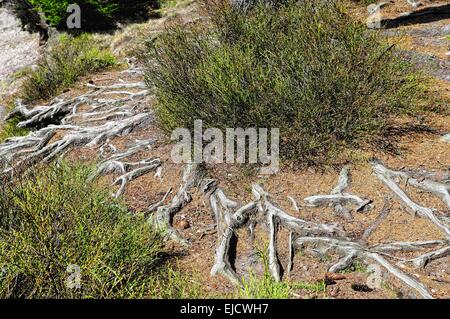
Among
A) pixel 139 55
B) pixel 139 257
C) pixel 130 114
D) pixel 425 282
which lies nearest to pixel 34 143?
pixel 130 114

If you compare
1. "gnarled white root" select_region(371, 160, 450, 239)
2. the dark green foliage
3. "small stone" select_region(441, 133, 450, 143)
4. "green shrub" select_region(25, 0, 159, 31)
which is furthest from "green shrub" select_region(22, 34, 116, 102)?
"small stone" select_region(441, 133, 450, 143)

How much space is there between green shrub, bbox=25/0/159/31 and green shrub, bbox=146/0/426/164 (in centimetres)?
784

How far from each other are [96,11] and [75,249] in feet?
35.6

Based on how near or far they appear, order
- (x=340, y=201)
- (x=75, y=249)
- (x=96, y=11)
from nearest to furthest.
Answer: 1. (x=75, y=249)
2. (x=340, y=201)
3. (x=96, y=11)

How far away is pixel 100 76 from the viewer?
9242mm

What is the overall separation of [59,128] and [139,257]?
4216 mm

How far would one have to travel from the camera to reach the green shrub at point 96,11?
40.7 feet

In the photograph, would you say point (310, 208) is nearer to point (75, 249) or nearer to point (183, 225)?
point (183, 225)

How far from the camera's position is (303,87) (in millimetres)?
4691

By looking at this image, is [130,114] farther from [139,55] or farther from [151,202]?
[151,202]

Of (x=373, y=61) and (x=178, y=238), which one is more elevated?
(x=373, y=61)

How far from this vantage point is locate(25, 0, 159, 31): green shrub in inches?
489

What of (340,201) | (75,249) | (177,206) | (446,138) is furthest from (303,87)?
(75,249)

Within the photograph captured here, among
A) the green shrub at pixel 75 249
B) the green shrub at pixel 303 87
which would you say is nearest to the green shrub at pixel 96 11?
the green shrub at pixel 303 87
